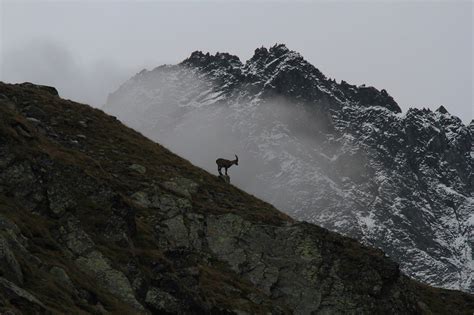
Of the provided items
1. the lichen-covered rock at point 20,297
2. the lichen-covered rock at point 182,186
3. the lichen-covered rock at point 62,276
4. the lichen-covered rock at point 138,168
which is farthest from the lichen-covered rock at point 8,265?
the lichen-covered rock at point 138,168

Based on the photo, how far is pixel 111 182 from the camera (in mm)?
45594

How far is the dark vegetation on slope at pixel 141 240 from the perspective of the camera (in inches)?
1127

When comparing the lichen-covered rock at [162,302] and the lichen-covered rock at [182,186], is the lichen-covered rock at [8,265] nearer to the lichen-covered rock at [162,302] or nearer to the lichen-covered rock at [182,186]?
the lichen-covered rock at [162,302]

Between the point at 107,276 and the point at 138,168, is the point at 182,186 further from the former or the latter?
the point at 107,276

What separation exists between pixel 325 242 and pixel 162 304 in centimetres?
2145

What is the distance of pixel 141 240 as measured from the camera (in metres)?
38.3

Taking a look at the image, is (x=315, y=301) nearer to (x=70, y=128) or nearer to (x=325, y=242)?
(x=325, y=242)

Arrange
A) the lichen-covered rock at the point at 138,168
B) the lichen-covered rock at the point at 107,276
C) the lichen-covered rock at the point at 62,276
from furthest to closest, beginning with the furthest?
1. the lichen-covered rock at the point at 138,168
2. the lichen-covered rock at the point at 107,276
3. the lichen-covered rock at the point at 62,276

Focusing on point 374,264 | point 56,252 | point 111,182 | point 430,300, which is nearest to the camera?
point 56,252

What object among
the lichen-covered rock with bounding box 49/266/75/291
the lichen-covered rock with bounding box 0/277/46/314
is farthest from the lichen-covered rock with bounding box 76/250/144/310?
the lichen-covered rock with bounding box 0/277/46/314

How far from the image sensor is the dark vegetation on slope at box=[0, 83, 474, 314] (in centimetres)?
2862

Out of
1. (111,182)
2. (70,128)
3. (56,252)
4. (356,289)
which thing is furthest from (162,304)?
(70,128)

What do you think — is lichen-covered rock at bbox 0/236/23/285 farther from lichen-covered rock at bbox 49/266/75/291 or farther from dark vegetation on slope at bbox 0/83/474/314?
lichen-covered rock at bbox 49/266/75/291

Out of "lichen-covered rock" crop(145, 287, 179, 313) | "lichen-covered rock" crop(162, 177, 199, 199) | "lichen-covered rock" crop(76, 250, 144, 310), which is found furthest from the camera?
"lichen-covered rock" crop(162, 177, 199, 199)
